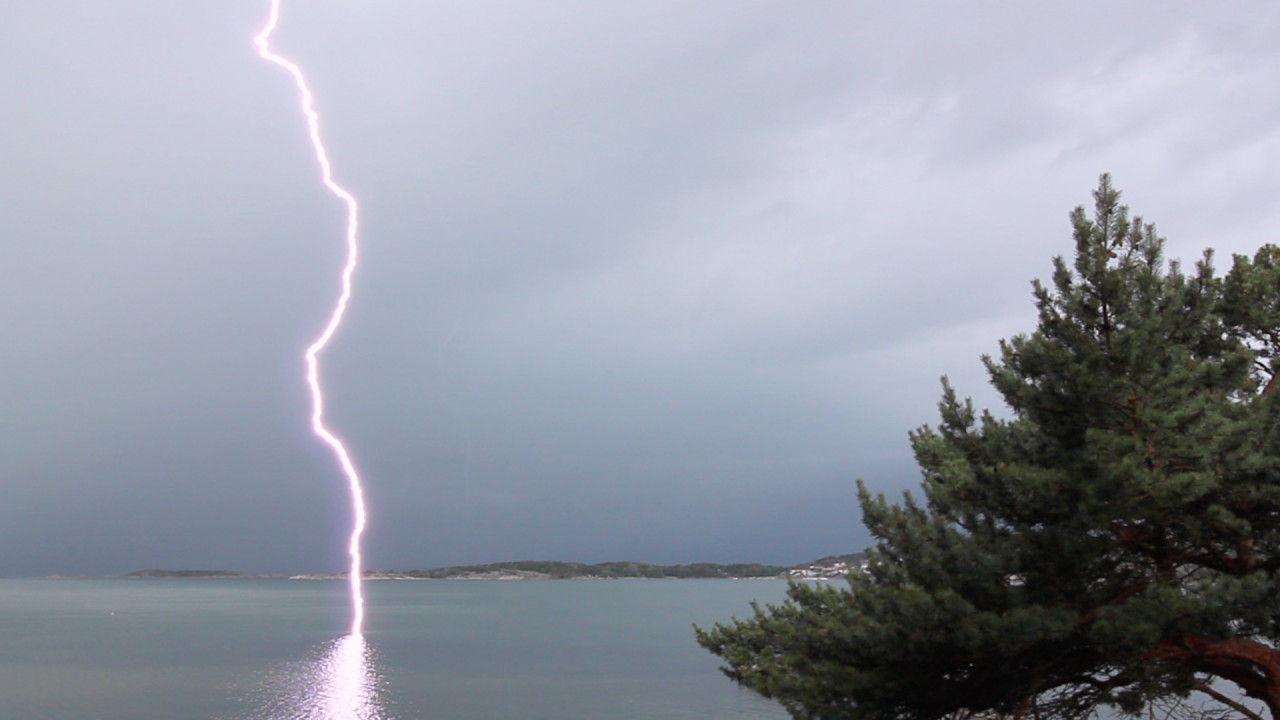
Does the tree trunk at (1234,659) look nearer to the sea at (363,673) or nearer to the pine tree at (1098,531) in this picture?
the pine tree at (1098,531)

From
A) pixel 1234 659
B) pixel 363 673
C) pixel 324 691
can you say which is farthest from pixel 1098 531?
pixel 363 673

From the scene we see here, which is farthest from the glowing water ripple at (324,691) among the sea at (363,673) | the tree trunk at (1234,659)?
the tree trunk at (1234,659)

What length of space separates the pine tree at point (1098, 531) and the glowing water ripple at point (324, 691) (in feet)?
124

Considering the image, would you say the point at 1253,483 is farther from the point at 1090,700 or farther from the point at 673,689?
the point at 673,689

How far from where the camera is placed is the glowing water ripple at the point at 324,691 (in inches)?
1745

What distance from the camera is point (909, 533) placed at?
38.0 ft

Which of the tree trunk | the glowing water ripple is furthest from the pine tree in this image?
the glowing water ripple

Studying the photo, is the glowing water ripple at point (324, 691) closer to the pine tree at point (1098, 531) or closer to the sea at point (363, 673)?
the sea at point (363, 673)

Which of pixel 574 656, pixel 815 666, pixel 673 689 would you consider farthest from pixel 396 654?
pixel 815 666

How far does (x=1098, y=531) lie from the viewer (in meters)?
10.1

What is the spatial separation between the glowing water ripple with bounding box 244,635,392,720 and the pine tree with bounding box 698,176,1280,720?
3785cm

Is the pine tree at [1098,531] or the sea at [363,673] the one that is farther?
the sea at [363,673]

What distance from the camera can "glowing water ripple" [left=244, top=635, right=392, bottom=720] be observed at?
44.3 m

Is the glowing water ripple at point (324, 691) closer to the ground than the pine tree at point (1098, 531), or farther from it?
closer to the ground
